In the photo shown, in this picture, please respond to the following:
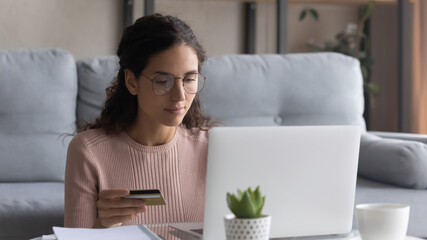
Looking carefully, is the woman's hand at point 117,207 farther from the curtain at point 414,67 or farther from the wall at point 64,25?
the curtain at point 414,67

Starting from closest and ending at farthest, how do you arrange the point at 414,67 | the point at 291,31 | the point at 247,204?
the point at 247,204 < the point at 414,67 < the point at 291,31

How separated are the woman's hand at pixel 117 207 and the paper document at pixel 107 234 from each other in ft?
0.26

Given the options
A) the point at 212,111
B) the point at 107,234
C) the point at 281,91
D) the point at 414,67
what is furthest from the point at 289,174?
the point at 414,67

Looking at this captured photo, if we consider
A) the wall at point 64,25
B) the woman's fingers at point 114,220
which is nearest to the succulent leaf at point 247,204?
the woman's fingers at point 114,220

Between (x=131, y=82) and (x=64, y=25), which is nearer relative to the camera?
(x=131, y=82)

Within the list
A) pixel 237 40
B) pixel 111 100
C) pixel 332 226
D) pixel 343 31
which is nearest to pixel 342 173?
pixel 332 226

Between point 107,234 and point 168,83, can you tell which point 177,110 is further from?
point 107,234

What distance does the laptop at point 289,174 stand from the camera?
1093 mm

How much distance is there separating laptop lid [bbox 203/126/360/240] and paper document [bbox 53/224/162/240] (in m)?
0.11

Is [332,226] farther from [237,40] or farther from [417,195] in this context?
[237,40]

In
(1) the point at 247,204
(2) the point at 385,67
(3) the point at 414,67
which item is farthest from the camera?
(2) the point at 385,67

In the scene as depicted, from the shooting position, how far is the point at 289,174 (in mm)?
1125

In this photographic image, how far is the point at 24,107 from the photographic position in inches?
97.4

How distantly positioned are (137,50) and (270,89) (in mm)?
1231
